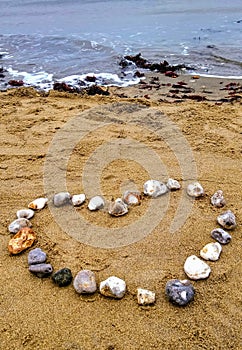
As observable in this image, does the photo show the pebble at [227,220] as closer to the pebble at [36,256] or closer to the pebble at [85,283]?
the pebble at [85,283]

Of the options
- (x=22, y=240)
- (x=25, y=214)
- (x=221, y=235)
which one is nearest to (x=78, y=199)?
(x=25, y=214)

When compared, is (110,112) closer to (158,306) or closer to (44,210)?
(44,210)

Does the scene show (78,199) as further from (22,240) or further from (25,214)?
(22,240)

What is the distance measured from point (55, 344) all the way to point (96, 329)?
25 cm

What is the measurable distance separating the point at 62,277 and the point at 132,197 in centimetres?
105

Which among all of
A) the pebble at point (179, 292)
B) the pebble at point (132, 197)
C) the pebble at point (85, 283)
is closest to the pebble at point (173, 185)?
Answer: the pebble at point (132, 197)

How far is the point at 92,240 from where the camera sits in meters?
2.57

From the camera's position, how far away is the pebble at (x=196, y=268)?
2.21 m

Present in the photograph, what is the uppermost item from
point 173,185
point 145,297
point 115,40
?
point 115,40

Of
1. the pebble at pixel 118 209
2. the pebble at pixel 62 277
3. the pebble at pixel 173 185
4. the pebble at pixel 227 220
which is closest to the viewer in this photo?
the pebble at pixel 62 277

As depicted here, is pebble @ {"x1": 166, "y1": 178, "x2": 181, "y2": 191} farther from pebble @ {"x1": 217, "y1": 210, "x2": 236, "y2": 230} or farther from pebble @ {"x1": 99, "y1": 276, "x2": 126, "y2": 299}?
pebble @ {"x1": 99, "y1": 276, "x2": 126, "y2": 299}

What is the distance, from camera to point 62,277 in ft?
7.17

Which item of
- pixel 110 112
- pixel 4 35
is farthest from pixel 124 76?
pixel 4 35

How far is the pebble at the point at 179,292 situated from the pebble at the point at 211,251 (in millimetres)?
322
